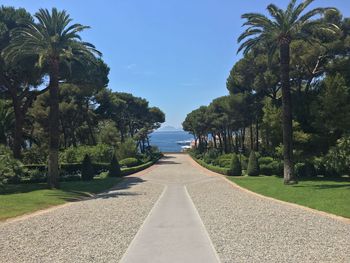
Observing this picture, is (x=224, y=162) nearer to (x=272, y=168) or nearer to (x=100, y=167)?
(x=272, y=168)

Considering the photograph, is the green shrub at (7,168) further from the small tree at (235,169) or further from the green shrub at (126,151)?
the green shrub at (126,151)

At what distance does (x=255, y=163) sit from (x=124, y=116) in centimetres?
5029

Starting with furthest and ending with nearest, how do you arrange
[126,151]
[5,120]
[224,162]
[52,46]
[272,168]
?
[126,151] → [224,162] → [5,120] → [272,168] → [52,46]

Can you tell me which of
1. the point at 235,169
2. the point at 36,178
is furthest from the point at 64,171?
the point at 235,169

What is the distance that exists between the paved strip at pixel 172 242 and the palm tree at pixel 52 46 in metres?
15.5

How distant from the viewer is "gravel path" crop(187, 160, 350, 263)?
9641mm

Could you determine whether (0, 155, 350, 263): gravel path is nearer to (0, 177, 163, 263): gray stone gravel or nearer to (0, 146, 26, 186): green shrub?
(0, 177, 163, 263): gray stone gravel

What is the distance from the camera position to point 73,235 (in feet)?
40.7

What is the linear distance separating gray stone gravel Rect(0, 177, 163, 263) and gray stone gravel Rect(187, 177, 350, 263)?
244 cm

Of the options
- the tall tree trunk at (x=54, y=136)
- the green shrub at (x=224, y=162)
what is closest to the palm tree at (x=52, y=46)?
the tall tree trunk at (x=54, y=136)

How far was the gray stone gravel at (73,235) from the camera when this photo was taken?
9797 mm

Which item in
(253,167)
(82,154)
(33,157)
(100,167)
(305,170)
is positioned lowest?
(305,170)

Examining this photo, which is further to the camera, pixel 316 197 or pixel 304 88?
pixel 304 88

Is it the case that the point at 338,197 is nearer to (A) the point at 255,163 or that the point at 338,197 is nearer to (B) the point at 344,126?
(B) the point at 344,126
